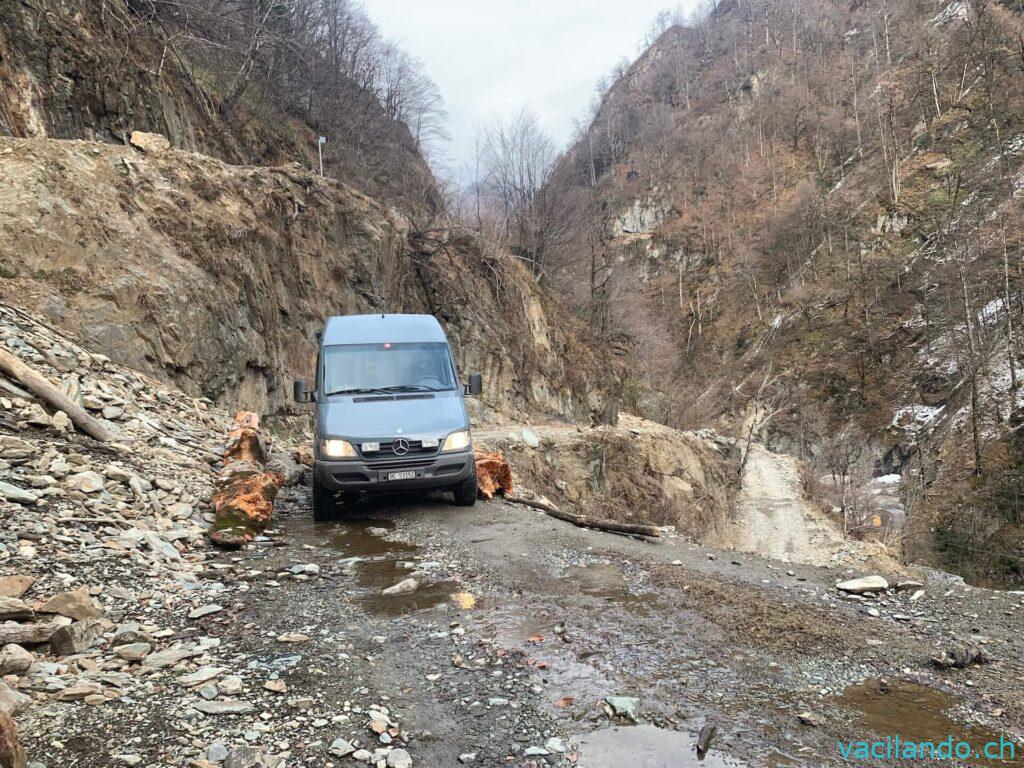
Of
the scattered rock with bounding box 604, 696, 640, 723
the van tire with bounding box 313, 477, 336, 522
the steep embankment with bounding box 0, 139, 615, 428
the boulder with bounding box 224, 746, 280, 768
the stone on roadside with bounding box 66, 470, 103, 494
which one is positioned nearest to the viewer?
the boulder with bounding box 224, 746, 280, 768

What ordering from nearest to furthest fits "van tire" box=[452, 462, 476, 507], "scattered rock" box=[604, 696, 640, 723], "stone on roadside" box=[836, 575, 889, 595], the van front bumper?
"scattered rock" box=[604, 696, 640, 723] → "stone on roadside" box=[836, 575, 889, 595] → the van front bumper → "van tire" box=[452, 462, 476, 507]

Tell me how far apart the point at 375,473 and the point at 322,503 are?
98 centimetres

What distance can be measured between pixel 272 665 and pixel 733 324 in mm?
56776

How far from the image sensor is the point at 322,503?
7.96 metres

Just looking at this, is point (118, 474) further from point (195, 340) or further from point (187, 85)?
point (187, 85)

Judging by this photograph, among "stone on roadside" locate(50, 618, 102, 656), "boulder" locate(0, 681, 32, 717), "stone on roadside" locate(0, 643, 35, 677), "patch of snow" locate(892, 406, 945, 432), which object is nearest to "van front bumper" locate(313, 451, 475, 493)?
"stone on roadside" locate(50, 618, 102, 656)

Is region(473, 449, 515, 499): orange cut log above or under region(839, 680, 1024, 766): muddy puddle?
above

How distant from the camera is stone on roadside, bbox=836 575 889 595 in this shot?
18.7ft

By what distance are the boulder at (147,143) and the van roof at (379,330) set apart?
908 centimetres

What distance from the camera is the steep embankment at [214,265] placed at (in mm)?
10875

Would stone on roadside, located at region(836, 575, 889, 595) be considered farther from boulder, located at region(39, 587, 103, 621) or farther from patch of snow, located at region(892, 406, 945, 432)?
patch of snow, located at region(892, 406, 945, 432)

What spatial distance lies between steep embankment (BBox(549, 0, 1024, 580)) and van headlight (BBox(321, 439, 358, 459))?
2371 cm

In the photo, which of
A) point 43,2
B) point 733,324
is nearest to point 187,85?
point 43,2

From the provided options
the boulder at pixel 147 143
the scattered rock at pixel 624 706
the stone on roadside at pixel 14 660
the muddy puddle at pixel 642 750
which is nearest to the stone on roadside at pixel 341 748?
the muddy puddle at pixel 642 750
